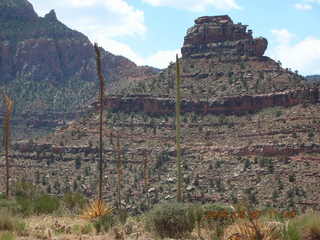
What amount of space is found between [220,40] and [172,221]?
86731mm

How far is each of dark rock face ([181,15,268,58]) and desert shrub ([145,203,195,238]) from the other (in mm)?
80120

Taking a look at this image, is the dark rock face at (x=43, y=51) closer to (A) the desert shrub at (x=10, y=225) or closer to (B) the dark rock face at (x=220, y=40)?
(B) the dark rock face at (x=220, y=40)

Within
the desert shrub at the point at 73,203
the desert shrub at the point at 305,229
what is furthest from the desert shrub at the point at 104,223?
the desert shrub at the point at 73,203

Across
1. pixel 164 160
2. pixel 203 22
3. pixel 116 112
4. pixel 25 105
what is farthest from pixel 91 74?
pixel 164 160

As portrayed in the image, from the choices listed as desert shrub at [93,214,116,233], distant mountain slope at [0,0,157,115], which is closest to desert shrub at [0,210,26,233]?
desert shrub at [93,214,116,233]

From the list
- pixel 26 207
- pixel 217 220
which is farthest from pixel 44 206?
pixel 217 220

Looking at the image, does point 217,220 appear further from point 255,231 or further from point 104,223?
point 104,223

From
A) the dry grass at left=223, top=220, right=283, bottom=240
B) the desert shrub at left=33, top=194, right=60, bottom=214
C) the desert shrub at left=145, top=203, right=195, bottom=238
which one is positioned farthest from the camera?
the desert shrub at left=33, top=194, right=60, bottom=214

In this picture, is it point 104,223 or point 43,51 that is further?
point 43,51

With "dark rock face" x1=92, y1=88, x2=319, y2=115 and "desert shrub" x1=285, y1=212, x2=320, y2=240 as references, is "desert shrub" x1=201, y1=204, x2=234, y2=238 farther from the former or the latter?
"dark rock face" x1=92, y1=88, x2=319, y2=115

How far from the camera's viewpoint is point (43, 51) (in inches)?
6900

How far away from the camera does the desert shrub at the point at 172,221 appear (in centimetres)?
1867

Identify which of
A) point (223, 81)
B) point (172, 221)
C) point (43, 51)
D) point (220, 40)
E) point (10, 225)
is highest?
point (43, 51)

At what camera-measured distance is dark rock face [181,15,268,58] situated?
98812 millimetres
